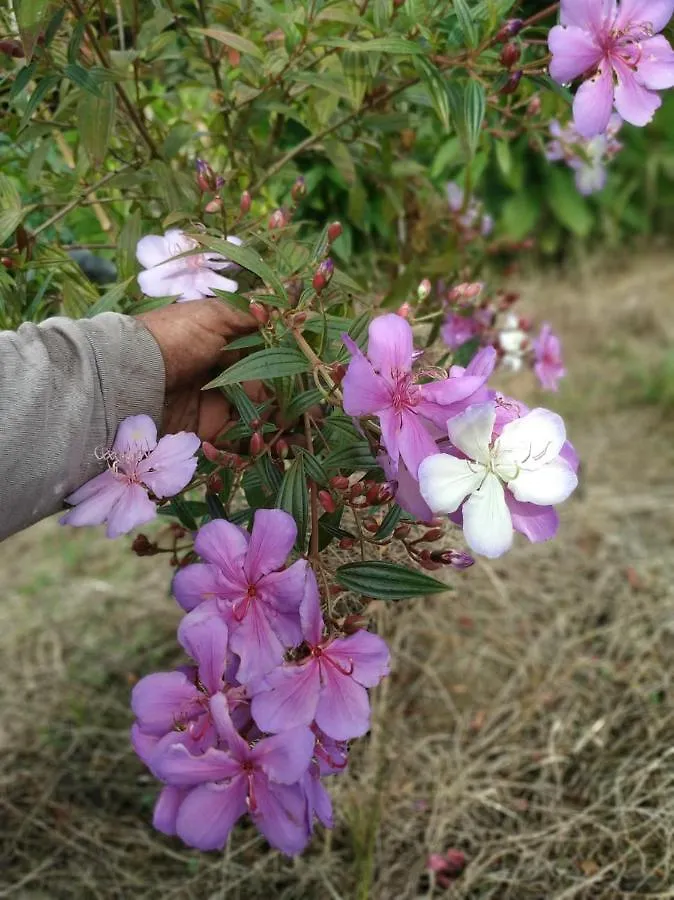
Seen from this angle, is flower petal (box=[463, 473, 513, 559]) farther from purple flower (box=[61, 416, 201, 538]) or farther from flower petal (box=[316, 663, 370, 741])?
purple flower (box=[61, 416, 201, 538])

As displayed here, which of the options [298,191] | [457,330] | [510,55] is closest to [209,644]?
[298,191]

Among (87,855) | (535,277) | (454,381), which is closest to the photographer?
(454,381)

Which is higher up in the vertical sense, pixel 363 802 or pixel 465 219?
pixel 465 219

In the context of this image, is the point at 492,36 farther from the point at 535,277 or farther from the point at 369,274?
the point at 535,277

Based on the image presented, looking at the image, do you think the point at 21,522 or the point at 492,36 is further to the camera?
the point at 492,36

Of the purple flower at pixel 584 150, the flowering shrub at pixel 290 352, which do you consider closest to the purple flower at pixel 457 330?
the flowering shrub at pixel 290 352

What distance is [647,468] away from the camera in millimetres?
2637

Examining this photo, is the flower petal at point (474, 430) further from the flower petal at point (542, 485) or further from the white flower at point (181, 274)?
the white flower at point (181, 274)

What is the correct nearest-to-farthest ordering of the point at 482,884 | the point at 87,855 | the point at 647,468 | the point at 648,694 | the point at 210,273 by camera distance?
the point at 210,273 < the point at 482,884 < the point at 87,855 < the point at 648,694 < the point at 647,468

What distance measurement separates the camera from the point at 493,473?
812mm

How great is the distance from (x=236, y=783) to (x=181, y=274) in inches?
21.4

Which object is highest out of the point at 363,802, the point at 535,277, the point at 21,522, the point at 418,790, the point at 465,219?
the point at 21,522

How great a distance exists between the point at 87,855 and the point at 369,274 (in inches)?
42.9

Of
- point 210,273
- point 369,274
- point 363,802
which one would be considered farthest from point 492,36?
point 363,802
